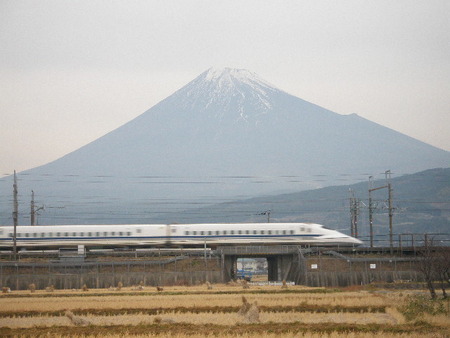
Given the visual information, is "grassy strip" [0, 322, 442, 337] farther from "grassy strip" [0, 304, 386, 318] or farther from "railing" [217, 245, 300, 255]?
"railing" [217, 245, 300, 255]

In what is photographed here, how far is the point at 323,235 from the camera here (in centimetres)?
8600

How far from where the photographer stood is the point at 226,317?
131 feet

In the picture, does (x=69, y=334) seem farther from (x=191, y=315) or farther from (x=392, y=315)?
(x=392, y=315)

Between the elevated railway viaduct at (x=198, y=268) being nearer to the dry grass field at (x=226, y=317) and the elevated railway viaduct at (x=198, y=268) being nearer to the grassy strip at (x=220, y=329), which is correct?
the dry grass field at (x=226, y=317)

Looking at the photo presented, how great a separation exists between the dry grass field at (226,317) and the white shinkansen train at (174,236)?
3110 centimetres

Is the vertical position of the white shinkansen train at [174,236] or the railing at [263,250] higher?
the white shinkansen train at [174,236]

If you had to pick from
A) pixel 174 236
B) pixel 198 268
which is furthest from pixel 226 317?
pixel 174 236

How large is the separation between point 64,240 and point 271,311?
47031mm

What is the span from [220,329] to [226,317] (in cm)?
496

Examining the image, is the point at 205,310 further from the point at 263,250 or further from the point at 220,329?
the point at 263,250

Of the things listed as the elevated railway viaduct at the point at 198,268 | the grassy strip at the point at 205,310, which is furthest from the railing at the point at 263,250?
the grassy strip at the point at 205,310

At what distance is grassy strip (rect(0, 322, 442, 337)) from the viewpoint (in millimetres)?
33812

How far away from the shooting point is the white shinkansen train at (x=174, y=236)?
85.6m

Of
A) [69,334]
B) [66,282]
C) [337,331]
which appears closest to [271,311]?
[337,331]
